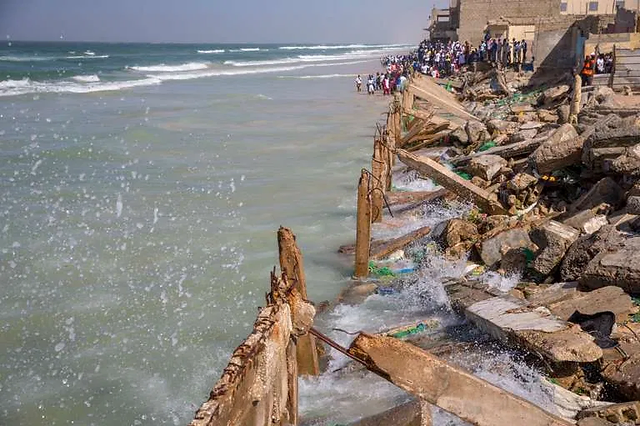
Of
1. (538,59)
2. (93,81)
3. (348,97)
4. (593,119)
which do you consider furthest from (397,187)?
(93,81)

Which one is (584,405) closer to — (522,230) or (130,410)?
(522,230)

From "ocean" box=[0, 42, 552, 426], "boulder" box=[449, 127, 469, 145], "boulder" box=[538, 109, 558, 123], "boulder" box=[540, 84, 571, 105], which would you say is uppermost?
"boulder" box=[540, 84, 571, 105]

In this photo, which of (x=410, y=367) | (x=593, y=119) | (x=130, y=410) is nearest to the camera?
(x=410, y=367)

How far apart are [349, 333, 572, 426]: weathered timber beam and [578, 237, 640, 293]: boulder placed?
3606 millimetres

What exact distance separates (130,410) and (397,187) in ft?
30.9

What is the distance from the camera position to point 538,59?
2781 cm

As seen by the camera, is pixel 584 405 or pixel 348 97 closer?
pixel 584 405

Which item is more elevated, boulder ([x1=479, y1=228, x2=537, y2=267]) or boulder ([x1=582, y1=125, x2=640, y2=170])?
boulder ([x1=582, y1=125, x2=640, y2=170])

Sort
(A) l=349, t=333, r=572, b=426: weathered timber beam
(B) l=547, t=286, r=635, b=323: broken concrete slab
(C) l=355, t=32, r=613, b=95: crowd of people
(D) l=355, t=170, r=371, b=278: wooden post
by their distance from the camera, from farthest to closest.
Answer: (C) l=355, t=32, r=613, b=95: crowd of people → (D) l=355, t=170, r=371, b=278: wooden post → (B) l=547, t=286, r=635, b=323: broken concrete slab → (A) l=349, t=333, r=572, b=426: weathered timber beam

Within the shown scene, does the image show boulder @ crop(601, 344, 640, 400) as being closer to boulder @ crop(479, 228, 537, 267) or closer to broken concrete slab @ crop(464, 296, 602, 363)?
broken concrete slab @ crop(464, 296, 602, 363)

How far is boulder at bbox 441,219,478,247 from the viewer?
9.66 metres

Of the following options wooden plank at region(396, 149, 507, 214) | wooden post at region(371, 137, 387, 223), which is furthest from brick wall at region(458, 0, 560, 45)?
wooden plank at region(396, 149, 507, 214)

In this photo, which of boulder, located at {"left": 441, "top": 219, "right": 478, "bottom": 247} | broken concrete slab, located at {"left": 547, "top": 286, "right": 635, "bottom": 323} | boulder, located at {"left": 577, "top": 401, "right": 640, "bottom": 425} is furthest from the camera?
boulder, located at {"left": 441, "top": 219, "right": 478, "bottom": 247}

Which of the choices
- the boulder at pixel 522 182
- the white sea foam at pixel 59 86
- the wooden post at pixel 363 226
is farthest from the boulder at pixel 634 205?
the white sea foam at pixel 59 86
